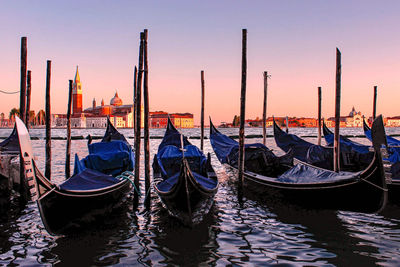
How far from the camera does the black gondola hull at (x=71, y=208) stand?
466 centimetres

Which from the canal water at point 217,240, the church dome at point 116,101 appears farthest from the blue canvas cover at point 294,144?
the church dome at point 116,101

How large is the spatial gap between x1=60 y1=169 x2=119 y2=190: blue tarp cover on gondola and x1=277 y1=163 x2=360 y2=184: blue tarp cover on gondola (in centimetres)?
368

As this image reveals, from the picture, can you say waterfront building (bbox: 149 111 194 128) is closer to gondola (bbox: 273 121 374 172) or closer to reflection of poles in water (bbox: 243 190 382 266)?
gondola (bbox: 273 121 374 172)

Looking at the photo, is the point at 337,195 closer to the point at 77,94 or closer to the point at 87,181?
the point at 87,181

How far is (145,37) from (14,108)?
99.6 m

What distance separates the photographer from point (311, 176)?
6402mm

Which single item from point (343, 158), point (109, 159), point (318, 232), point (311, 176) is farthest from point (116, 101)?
point (318, 232)

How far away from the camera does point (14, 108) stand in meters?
91.6

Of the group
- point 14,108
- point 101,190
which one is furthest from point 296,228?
point 14,108

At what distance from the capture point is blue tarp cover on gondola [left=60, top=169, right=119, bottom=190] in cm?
548

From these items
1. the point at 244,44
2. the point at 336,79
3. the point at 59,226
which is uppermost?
the point at 244,44

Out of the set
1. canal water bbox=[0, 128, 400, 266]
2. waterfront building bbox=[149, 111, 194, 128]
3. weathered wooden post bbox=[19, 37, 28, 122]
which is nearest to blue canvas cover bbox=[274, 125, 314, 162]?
canal water bbox=[0, 128, 400, 266]

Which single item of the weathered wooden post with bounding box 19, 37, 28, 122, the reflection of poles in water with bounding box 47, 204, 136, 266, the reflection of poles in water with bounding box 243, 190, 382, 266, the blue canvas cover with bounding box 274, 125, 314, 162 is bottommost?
the reflection of poles in water with bounding box 47, 204, 136, 266

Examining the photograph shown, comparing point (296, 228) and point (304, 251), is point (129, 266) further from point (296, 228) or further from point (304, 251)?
point (296, 228)
